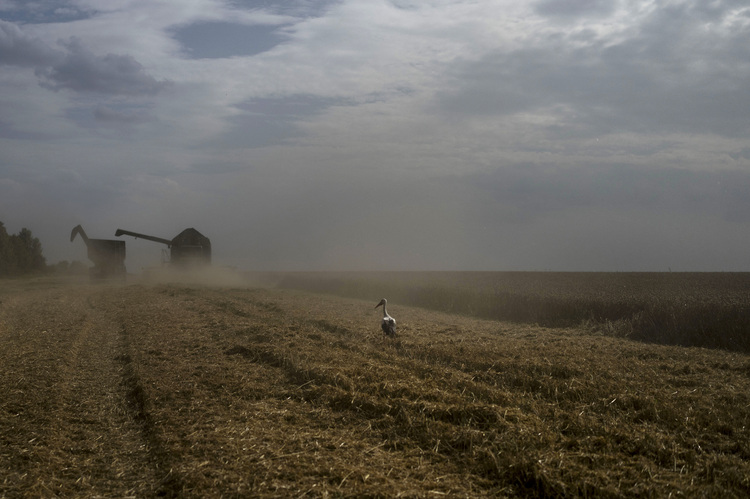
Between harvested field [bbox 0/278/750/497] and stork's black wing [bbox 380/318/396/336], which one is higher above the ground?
stork's black wing [bbox 380/318/396/336]

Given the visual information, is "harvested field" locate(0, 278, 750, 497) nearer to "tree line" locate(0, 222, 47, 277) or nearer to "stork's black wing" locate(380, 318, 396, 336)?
"stork's black wing" locate(380, 318, 396, 336)

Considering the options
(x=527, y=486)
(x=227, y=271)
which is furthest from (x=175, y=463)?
(x=227, y=271)

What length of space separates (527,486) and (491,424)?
4.56 feet

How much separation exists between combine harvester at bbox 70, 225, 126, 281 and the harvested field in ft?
93.1

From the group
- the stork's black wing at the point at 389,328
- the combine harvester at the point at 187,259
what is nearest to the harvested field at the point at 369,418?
the stork's black wing at the point at 389,328

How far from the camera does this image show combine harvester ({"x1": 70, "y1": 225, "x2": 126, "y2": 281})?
127 ft

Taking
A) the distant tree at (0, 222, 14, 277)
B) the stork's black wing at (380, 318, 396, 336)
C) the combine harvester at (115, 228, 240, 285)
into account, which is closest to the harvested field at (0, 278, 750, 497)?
the stork's black wing at (380, 318, 396, 336)

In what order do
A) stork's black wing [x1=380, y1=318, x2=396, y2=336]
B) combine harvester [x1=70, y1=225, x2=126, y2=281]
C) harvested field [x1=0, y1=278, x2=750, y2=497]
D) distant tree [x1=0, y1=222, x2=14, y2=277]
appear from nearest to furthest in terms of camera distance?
harvested field [x1=0, y1=278, x2=750, y2=497]
stork's black wing [x1=380, y1=318, x2=396, y2=336]
combine harvester [x1=70, y1=225, x2=126, y2=281]
distant tree [x1=0, y1=222, x2=14, y2=277]

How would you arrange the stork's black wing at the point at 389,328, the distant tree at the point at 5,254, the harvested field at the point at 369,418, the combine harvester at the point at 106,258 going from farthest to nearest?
the distant tree at the point at 5,254, the combine harvester at the point at 106,258, the stork's black wing at the point at 389,328, the harvested field at the point at 369,418

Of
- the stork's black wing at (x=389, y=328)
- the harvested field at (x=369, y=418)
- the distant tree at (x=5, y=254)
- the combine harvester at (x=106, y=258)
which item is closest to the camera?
the harvested field at (x=369, y=418)

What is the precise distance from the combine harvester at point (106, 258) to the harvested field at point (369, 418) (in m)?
28.4

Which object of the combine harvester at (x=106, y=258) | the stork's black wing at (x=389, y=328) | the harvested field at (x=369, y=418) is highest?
the combine harvester at (x=106, y=258)

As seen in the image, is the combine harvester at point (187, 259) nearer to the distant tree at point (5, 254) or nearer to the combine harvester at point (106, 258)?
the combine harvester at point (106, 258)

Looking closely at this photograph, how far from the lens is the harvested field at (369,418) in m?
4.98
